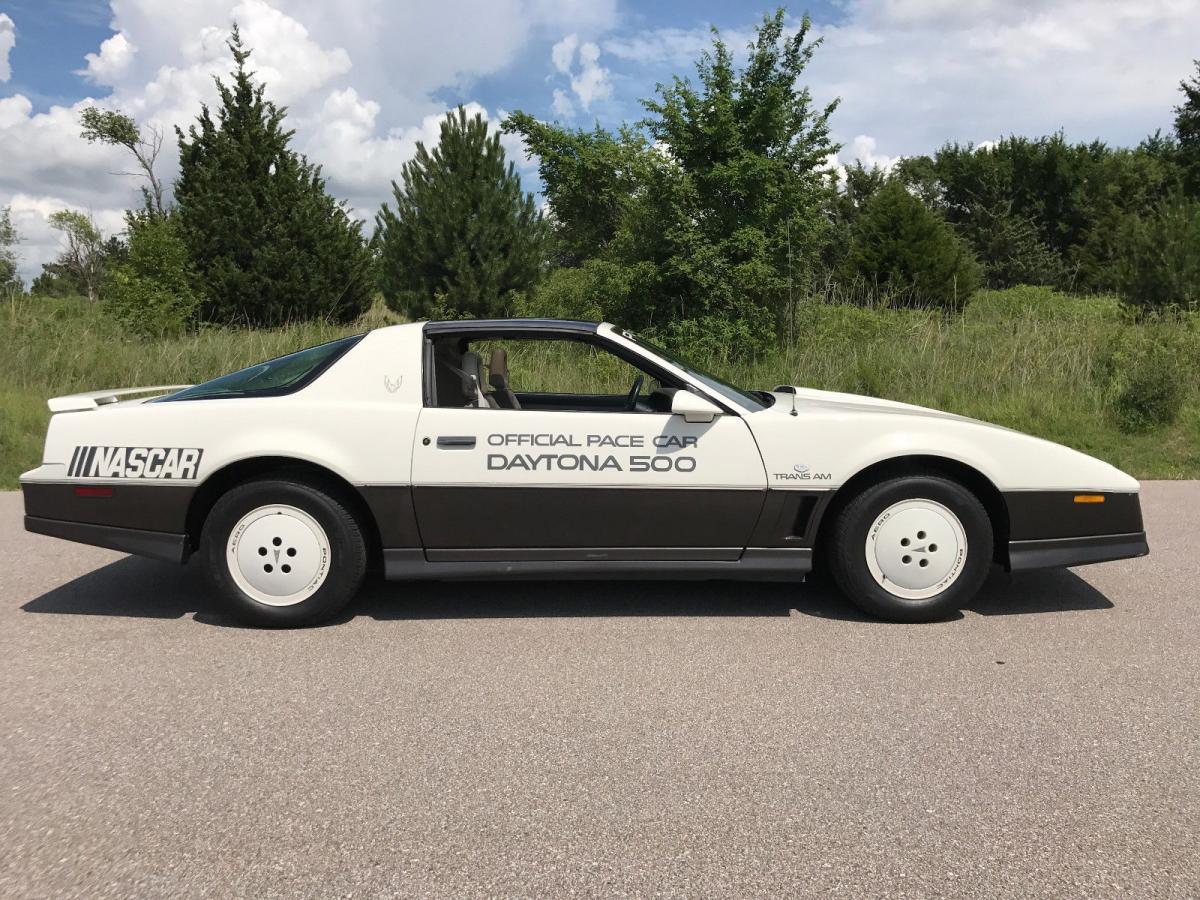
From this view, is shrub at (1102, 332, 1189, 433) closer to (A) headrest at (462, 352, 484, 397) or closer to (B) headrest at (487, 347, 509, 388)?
(B) headrest at (487, 347, 509, 388)

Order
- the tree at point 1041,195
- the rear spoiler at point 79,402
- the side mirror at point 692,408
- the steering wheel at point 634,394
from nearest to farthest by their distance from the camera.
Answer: the side mirror at point 692,408 < the rear spoiler at point 79,402 < the steering wheel at point 634,394 < the tree at point 1041,195

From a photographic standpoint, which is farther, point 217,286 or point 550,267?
point 550,267

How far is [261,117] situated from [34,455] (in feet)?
56.2

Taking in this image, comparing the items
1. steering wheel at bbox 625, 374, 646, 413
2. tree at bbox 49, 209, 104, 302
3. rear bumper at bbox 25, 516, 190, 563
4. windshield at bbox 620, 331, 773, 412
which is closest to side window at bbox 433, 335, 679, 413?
steering wheel at bbox 625, 374, 646, 413

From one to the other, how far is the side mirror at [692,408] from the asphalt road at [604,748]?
970 mm

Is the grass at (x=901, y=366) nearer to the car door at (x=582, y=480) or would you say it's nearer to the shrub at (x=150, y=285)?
the shrub at (x=150, y=285)

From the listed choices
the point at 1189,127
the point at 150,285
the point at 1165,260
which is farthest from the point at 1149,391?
the point at 1189,127

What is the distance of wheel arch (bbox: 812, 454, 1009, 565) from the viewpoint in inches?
165

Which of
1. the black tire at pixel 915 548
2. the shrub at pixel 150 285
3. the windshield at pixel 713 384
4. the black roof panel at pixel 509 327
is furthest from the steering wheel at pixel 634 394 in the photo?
the shrub at pixel 150 285

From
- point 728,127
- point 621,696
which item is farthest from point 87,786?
point 728,127

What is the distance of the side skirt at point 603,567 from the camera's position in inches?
163

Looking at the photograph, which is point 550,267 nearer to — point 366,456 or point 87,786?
point 366,456

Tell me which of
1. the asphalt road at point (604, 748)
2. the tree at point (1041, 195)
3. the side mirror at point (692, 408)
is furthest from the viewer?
the tree at point (1041, 195)

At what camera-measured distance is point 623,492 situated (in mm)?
4102
